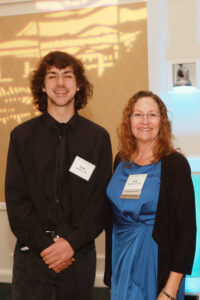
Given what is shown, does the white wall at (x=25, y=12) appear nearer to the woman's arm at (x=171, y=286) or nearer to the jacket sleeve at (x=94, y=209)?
the jacket sleeve at (x=94, y=209)

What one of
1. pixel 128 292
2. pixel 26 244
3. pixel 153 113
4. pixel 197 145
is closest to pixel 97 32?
pixel 197 145

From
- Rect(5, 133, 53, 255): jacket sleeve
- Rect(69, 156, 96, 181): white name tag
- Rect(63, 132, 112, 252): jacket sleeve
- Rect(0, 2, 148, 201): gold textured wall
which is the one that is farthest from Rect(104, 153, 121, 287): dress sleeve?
Rect(0, 2, 148, 201): gold textured wall

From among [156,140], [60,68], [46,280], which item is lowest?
[46,280]

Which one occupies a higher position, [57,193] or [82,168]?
[82,168]

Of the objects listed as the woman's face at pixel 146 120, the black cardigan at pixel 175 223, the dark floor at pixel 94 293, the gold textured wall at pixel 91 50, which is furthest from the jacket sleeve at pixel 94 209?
the dark floor at pixel 94 293

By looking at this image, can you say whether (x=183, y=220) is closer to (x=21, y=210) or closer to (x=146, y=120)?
(x=146, y=120)

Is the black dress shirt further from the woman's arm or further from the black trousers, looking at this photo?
the woman's arm

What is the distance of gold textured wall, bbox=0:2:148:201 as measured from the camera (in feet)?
11.4

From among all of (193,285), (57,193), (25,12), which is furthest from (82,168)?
(25,12)

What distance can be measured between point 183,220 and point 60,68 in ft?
3.40

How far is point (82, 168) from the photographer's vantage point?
6.45ft

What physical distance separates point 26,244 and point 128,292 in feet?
1.86

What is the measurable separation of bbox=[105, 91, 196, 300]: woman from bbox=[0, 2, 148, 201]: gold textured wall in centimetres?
172

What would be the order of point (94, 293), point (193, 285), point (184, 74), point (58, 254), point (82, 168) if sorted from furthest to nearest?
point (94, 293) < point (184, 74) < point (193, 285) < point (82, 168) < point (58, 254)
